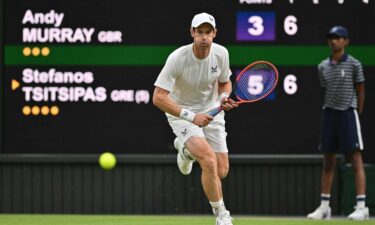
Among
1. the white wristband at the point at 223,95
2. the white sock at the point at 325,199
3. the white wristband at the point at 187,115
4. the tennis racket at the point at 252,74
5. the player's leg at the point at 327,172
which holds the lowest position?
the white sock at the point at 325,199

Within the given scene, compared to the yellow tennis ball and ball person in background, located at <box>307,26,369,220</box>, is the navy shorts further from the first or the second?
the yellow tennis ball

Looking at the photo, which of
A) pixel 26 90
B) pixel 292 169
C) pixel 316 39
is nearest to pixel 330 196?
pixel 292 169

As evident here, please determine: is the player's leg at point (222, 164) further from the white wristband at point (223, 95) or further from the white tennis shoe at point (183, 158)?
the white wristband at point (223, 95)

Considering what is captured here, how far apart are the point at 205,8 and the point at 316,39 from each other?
3.32ft

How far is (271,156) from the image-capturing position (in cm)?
1077

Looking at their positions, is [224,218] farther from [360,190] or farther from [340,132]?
[340,132]

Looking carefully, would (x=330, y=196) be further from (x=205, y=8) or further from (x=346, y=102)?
(x=205, y=8)

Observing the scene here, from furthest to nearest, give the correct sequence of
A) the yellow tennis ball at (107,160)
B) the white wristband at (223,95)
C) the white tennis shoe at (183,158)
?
the yellow tennis ball at (107,160), the white tennis shoe at (183,158), the white wristband at (223,95)

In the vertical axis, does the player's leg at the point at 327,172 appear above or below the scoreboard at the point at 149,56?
below

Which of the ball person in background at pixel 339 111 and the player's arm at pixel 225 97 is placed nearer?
the player's arm at pixel 225 97

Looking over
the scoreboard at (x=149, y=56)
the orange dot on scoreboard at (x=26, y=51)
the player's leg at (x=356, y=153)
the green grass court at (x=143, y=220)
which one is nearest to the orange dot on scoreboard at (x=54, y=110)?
the scoreboard at (x=149, y=56)

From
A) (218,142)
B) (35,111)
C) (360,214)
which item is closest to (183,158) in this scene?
(218,142)

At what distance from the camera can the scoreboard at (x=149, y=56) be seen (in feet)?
35.2

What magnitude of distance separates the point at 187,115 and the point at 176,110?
0.10 m
